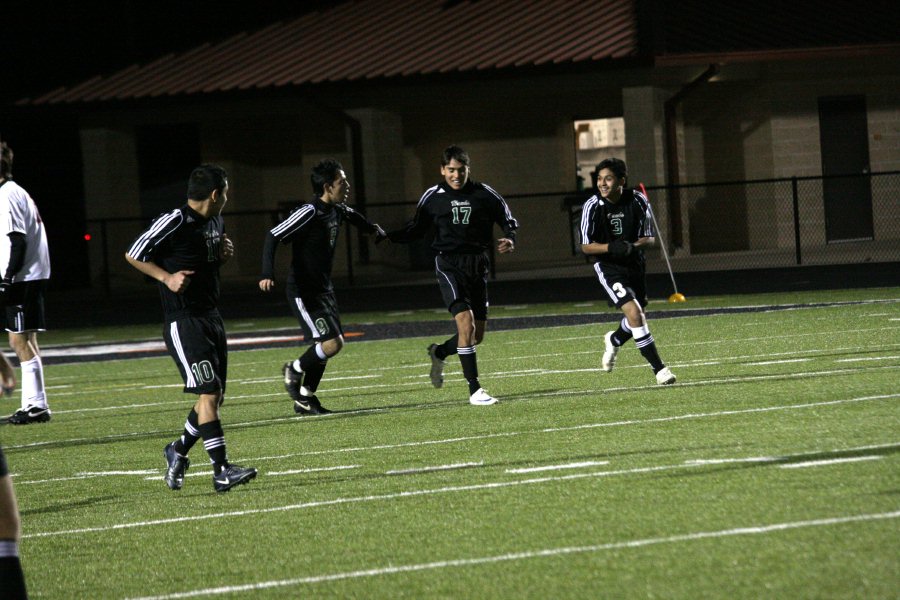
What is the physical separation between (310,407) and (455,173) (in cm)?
220

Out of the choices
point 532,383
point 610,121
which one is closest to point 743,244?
point 610,121

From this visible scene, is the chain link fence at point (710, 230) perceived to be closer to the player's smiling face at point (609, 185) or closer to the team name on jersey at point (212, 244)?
the player's smiling face at point (609, 185)

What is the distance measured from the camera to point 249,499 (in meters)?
7.95

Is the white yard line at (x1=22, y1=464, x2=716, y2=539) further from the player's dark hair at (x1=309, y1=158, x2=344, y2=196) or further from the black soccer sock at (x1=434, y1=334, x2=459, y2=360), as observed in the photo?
the player's dark hair at (x1=309, y1=158, x2=344, y2=196)

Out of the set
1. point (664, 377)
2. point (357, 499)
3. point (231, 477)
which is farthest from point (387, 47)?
point (357, 499)

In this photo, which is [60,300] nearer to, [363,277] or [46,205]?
[46,205]

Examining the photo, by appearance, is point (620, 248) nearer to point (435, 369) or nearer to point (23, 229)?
point (435, 369)

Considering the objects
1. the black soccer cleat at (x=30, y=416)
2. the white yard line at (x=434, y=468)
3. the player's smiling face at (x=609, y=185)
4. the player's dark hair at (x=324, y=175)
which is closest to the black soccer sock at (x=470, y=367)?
the player's dark hair at (x=324, y=175)

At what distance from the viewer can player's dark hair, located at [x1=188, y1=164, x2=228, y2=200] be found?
839 cm

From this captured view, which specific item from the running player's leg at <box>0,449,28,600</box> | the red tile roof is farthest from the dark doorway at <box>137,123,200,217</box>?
the running player's leg at <box>0,449,28,600</box>

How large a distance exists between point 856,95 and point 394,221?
31.0 feet

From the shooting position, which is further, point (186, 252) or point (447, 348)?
point (447, 348)

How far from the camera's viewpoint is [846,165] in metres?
29.3

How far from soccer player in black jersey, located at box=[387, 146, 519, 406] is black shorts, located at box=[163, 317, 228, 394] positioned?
340 cm
